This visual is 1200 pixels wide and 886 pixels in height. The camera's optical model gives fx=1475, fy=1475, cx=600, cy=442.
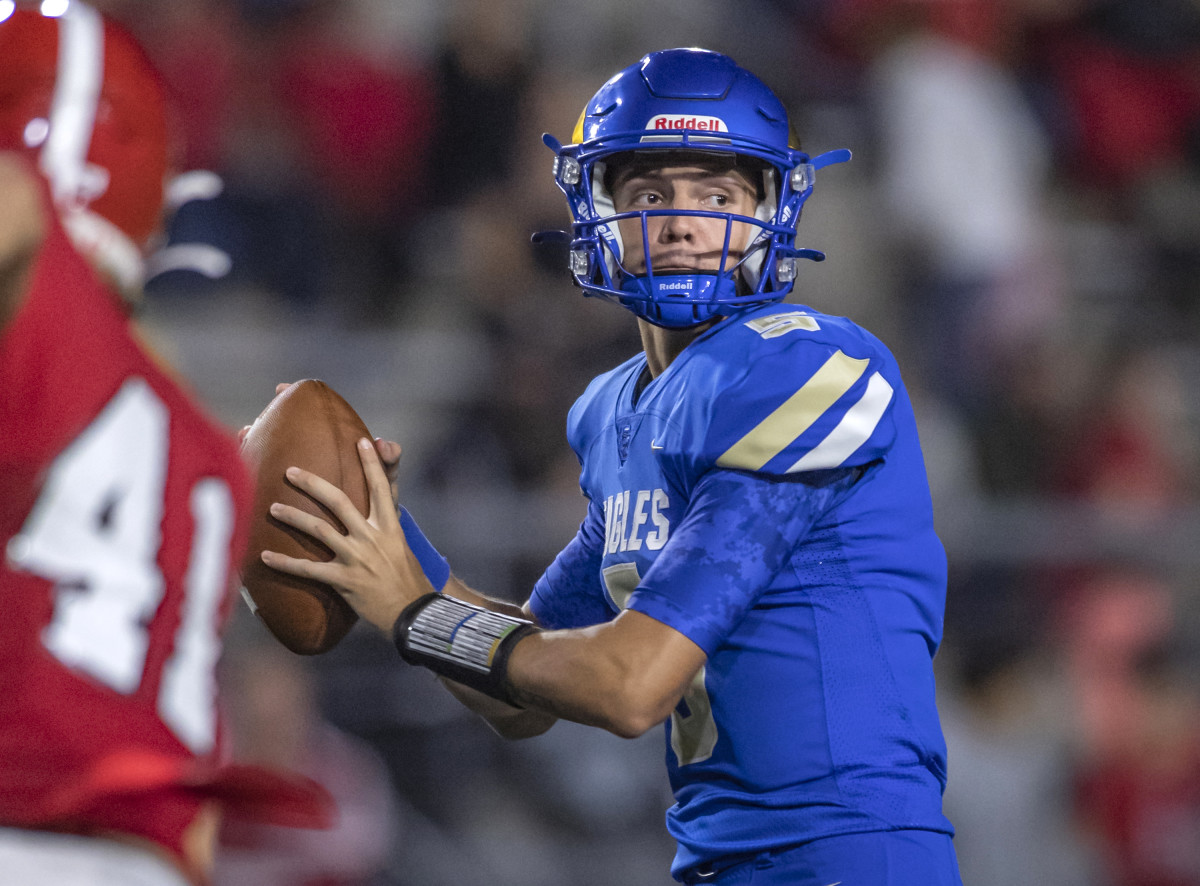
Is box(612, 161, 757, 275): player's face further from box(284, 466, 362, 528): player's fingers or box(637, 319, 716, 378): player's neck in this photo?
box(284, 466, 362, 528): player's fingers

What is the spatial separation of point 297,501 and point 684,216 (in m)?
0.84

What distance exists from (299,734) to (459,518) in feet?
2.77

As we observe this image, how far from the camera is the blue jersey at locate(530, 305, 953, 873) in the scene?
2.22m

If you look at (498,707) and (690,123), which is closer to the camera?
(690,123)

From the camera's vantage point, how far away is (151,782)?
162cm

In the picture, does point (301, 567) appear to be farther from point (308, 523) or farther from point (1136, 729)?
point (1136, 729)

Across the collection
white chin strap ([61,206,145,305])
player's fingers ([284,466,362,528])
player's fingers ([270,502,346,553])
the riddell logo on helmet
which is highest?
the riddell logo on helmet

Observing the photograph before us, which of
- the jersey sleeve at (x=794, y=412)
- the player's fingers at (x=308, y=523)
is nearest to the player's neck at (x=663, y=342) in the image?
the jersey sleeve at (x=794, y=412)

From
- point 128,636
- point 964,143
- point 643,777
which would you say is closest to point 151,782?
point 128,636

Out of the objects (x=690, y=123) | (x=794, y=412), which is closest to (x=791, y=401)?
(x=794, y=412)

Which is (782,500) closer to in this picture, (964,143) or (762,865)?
(762,865)

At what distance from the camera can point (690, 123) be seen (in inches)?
102

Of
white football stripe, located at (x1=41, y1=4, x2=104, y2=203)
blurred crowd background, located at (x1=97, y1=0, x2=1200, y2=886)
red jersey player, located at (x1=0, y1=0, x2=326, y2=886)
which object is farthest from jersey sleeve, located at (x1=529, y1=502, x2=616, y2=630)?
blurred crowd background, located at (x1=97, y1=0, x2=1200, y2=886)

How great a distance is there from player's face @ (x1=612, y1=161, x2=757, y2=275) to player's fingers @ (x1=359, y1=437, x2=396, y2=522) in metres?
0.58
